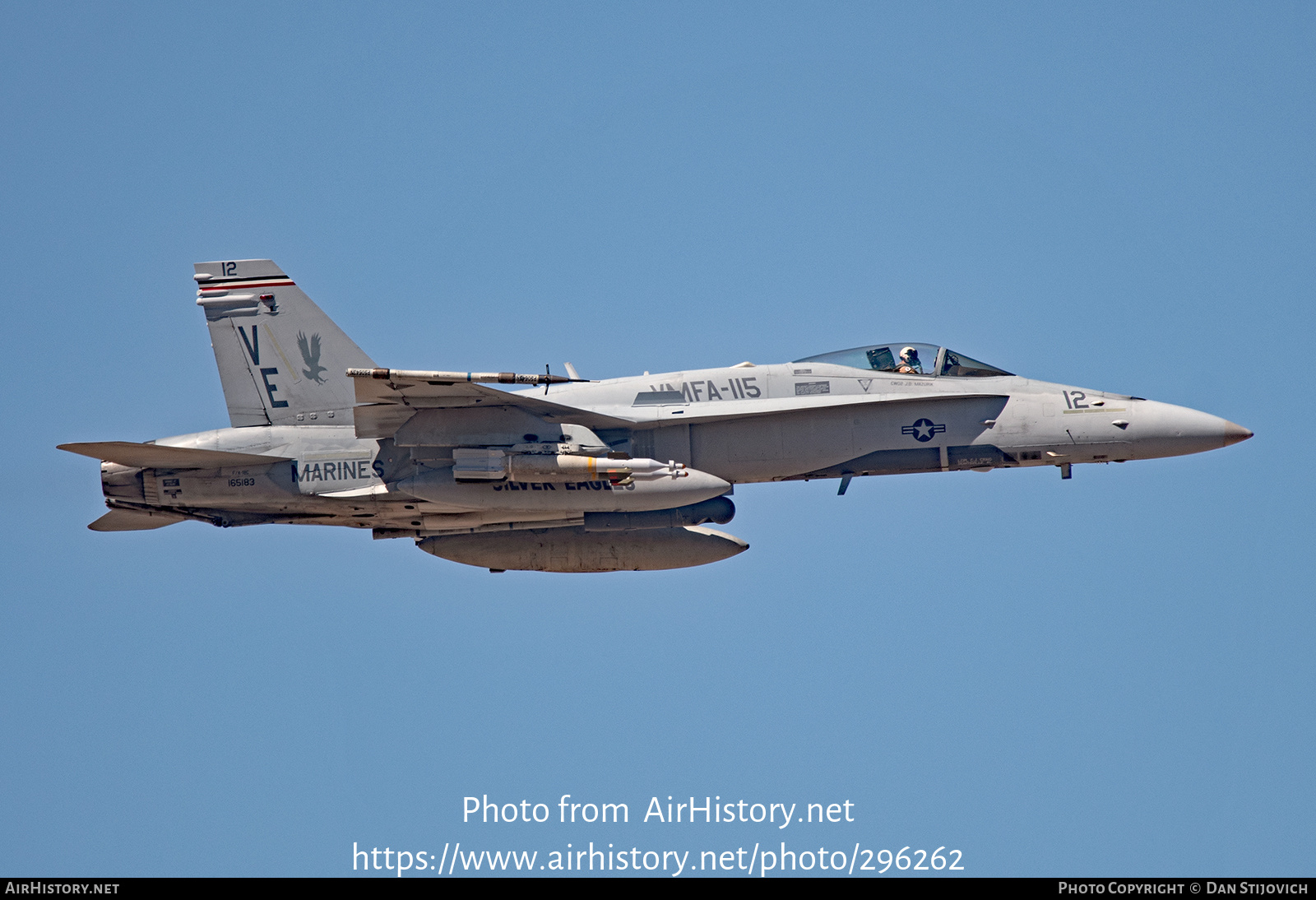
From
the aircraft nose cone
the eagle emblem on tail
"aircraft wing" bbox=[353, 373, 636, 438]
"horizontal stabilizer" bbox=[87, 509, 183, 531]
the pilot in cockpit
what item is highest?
the eagle emblem on tail

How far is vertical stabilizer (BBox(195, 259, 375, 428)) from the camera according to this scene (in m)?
25.1

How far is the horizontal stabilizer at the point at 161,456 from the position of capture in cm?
2367

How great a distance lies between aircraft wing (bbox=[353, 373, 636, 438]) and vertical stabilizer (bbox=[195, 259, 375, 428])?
1.06 meters

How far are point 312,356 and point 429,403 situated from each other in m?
2.75

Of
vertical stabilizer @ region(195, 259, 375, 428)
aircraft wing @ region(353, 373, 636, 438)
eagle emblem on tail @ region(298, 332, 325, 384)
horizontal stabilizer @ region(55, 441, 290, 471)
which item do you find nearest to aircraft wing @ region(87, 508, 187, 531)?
horizontal stabilizer @ region(55, 441, 290, 471)

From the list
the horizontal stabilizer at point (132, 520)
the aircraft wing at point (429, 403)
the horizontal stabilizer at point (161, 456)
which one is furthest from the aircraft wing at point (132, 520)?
the aircraft wing at point (429, 403)

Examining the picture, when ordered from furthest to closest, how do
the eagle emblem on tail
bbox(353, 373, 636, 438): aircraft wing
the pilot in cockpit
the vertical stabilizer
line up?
1. the eagle emblem on tail
2. the vertical stabilizer
3. the pilot in cockpit
4. bbox(353, 373, 636, 438): aircraft wing

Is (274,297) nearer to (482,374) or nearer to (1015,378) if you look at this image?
(482,374)

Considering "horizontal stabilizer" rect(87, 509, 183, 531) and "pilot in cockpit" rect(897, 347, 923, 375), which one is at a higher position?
"pilot in cockpit" rect(897, 347, 923, 375)

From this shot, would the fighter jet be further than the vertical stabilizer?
No

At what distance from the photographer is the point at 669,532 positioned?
26000 millimetres

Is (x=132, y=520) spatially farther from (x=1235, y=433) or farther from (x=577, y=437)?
(x=1235, y=433)

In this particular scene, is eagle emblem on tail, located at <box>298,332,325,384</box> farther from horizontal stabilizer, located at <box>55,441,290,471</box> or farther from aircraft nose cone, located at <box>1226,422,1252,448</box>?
aircraft nose cone, located at <box>1226,422,1252,448</box>

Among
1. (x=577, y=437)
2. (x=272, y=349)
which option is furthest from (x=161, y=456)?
(x=577, y=437)
